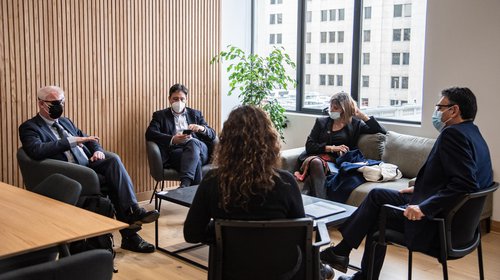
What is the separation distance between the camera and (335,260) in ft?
12.2

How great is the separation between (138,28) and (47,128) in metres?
1.80

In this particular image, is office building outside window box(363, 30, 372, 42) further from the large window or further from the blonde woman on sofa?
the blonde woman on sofa

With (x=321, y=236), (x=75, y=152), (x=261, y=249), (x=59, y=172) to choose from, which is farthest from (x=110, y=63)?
(x=261, y=249)

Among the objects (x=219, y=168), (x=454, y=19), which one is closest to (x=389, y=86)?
(x=454, y=19)

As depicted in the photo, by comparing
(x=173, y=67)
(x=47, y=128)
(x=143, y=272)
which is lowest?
(x=143, y=272)

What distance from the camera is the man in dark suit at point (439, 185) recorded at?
3201mm

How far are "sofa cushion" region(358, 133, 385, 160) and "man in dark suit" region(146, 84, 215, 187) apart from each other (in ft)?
5.35

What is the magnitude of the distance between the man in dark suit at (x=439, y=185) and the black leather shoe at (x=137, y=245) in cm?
166

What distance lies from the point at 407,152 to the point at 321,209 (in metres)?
1.85

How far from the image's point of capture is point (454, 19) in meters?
5.36

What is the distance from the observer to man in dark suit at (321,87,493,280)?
3201 mm

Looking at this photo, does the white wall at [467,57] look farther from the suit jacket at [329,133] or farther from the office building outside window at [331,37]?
the office building outside window at [331,37]

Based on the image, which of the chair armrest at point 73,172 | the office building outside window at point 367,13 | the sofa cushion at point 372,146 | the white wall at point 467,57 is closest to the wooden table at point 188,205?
the chair armrest at point 73,172

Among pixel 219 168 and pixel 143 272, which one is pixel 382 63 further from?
pixel 219 168
